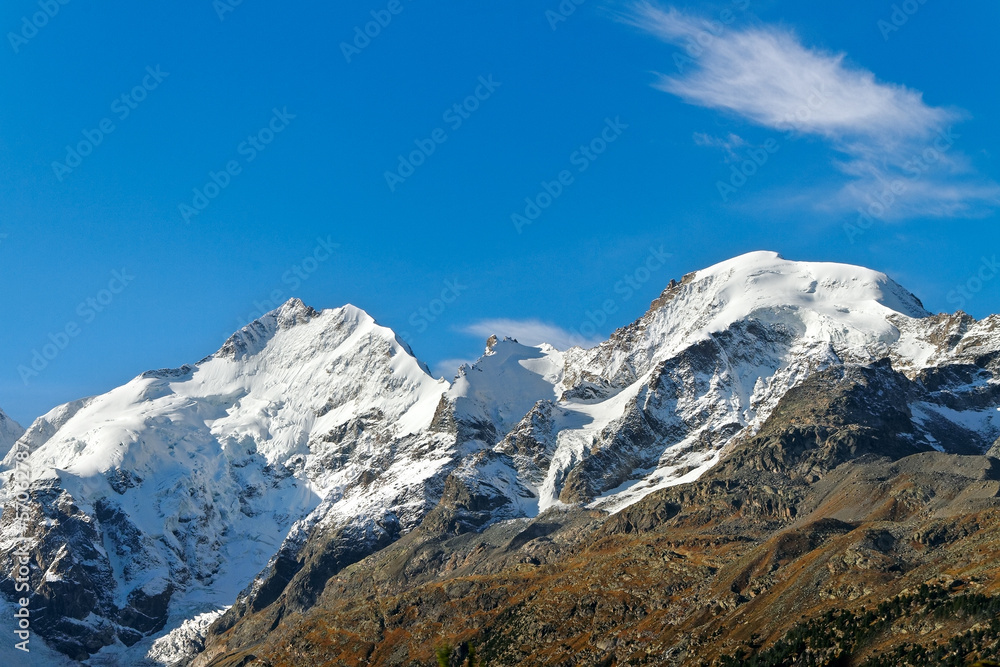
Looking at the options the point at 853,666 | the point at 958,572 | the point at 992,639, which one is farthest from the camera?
the point at 958,572

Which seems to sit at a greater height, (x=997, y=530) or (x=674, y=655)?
(x=997, y=530)

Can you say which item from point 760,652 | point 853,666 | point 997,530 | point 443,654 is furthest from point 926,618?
point 443,654

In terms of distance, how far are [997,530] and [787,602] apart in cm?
3422

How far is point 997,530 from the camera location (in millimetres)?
194250

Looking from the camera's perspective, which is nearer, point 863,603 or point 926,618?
point 926,618

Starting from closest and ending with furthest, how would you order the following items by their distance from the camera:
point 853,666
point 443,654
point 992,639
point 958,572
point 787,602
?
point 443,654 < point 992,639 < point 853,666 < point 958,572 < point 787,602

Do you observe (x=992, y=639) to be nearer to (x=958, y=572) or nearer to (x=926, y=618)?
(x=926, y=618)

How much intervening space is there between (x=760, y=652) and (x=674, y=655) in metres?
20.2

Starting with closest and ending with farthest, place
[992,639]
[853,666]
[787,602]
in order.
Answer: [992,639] → [853,666] → [787,602]

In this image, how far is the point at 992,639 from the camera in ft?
481

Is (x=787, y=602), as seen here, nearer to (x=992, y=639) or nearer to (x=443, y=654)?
(x=992, y=639)

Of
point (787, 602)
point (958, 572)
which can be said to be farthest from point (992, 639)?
point (787, 602)

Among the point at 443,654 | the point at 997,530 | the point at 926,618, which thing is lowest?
the point at 443,654

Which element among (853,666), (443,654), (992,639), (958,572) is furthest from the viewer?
(958,572)
